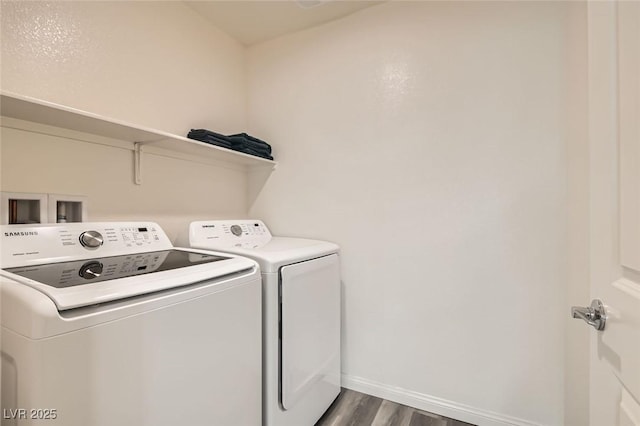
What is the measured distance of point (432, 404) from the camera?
167 centimetres

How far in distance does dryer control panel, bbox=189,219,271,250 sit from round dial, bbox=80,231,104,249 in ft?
1.43

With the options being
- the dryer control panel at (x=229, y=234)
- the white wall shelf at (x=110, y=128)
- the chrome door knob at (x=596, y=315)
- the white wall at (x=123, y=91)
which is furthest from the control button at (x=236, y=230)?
the chrome door knob at (x=596, y=315)

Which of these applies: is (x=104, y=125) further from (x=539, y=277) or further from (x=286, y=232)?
(x=539, y=277)

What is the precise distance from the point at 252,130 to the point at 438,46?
1425 millimetres

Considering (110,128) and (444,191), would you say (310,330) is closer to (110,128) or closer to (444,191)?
(444,191)

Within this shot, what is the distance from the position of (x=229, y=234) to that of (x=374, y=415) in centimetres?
137

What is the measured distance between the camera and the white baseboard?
1524 mm

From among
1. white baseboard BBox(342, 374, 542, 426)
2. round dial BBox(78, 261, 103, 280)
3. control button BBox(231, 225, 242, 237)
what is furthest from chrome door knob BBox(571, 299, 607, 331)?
control button BBox(231, 225, 242, 237)

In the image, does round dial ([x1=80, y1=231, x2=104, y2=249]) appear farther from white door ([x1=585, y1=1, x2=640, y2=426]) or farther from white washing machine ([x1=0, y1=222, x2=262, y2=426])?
white door ([x1=585, y1=1, x2=640, y2=426])

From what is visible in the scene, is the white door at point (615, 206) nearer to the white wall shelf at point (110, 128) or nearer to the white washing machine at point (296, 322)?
the white washing machine at point (296, 322)

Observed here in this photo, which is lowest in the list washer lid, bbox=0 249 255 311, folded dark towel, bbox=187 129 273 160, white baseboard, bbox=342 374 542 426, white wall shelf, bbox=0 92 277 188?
white baseboard, bbox=342 374 542 426

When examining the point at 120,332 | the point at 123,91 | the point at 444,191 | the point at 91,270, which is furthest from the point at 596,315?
the point at 123,91

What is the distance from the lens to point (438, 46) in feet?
5.51

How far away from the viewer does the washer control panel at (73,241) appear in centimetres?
103
